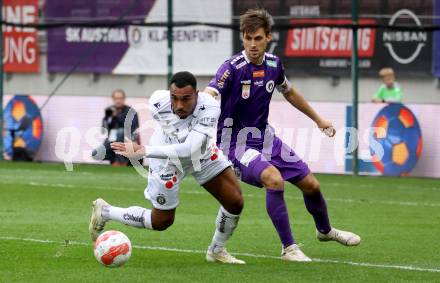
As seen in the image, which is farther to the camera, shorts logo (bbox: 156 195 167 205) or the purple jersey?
the purple jersey

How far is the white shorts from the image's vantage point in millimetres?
9984

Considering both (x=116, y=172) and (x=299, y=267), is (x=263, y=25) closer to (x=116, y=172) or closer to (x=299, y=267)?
(x=299, y=267)

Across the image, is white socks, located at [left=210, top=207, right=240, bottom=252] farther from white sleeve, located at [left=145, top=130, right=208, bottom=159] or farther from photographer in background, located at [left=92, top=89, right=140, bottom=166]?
photographer in background, located at [left=92, top=89, right=140, bottom=166]

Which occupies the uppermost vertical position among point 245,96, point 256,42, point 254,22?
point 254,22

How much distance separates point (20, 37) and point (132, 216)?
15150mm

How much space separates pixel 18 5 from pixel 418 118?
9303mm

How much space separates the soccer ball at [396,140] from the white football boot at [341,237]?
8.71 m

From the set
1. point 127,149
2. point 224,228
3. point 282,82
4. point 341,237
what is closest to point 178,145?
point 127,149

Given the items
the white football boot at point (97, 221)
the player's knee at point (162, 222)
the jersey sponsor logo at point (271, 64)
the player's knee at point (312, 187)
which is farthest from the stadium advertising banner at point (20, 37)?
→ the player's knee at point (162, 222)

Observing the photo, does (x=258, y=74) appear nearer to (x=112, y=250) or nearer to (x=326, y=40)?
(x=112, y=250)

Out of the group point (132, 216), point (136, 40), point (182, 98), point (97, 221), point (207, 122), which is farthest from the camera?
point (136, 40)

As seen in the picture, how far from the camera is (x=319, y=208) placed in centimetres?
1091

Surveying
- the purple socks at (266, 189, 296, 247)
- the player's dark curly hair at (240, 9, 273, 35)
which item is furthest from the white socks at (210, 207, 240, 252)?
the player's dark curly hair at (240, 9, 273, 35)

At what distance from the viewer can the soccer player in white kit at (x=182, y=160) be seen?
31.6 feet
